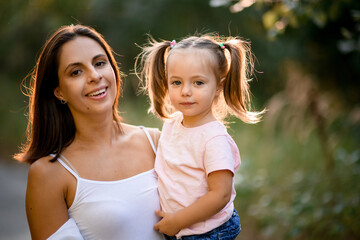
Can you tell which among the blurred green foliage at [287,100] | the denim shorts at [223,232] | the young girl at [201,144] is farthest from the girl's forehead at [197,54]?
the denim shorts at [223,232]

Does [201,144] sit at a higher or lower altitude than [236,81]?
lower

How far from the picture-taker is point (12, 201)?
523 centimetres

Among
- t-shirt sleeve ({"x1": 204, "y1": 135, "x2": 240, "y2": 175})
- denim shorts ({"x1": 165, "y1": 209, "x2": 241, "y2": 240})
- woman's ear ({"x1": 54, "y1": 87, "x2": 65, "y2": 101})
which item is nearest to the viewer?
t-shirt sleeve ({"x1": 204, "y1": 135, "x2": 240, "y2": 175})

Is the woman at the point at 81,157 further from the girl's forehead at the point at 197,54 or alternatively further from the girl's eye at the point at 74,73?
the girl's forehead at the point at 197,54

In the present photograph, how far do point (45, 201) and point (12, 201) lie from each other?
Result: 3.86 metres

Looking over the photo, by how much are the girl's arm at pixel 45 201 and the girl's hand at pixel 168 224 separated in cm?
42

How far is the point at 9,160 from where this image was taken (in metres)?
6.34

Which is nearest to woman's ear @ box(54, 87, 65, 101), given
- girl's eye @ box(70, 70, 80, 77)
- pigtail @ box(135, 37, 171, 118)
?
girl's eye @ box(70, 70, 80, 77)

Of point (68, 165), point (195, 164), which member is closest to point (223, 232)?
point (195, 164)

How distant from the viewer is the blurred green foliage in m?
3.09

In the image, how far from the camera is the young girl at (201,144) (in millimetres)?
1676

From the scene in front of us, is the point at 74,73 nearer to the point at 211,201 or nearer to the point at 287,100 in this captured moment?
the point at 211,201

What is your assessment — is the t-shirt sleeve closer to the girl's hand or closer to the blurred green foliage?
the girl's hand

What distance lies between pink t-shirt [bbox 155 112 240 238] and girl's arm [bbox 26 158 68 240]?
457 mm
